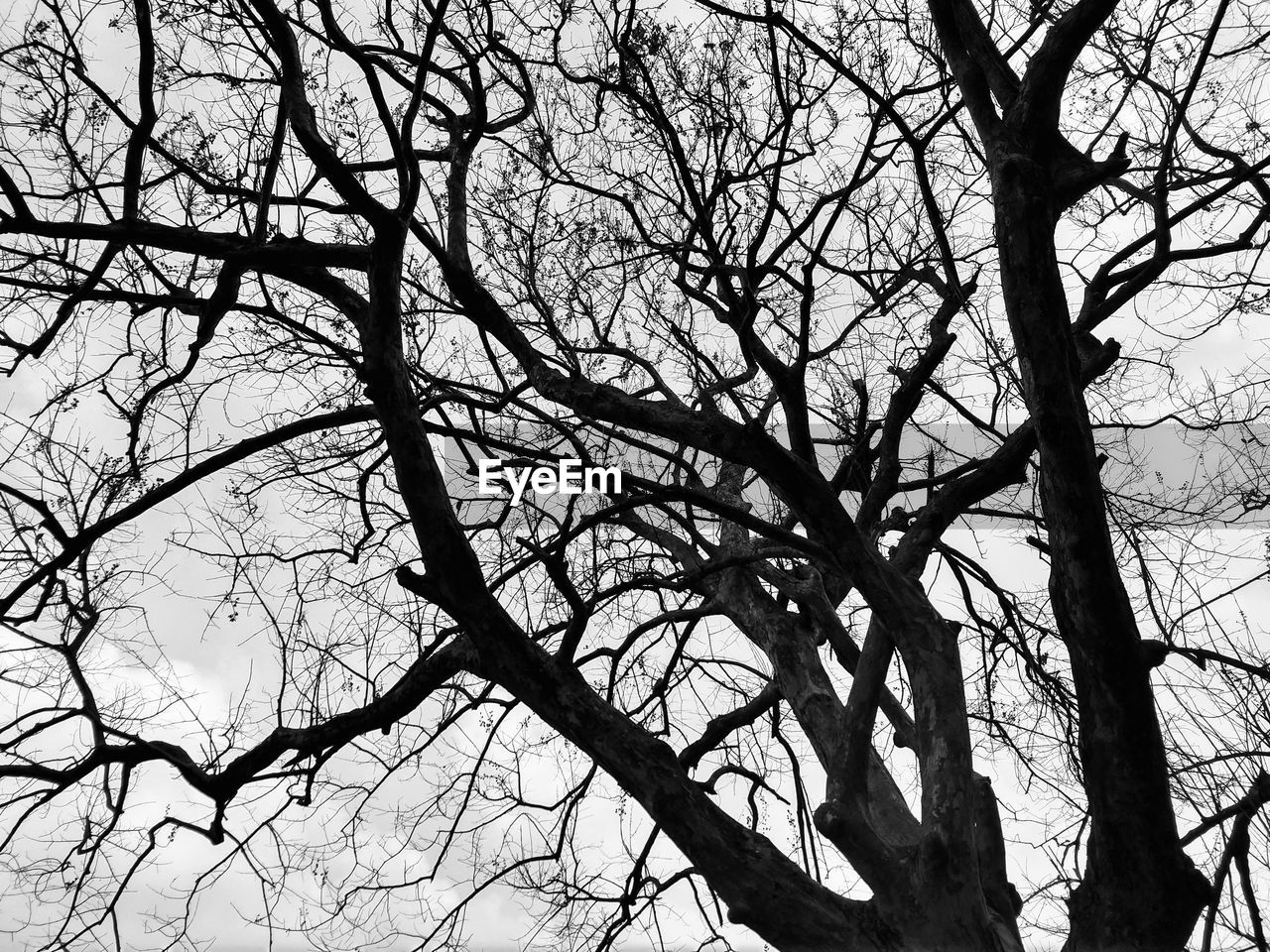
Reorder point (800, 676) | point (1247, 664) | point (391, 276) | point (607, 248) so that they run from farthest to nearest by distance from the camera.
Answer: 1. point (607, 248)
2. point (800, 676)
3. point (1247, 664)
4. point (391, 276)

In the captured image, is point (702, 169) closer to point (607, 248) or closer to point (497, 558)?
point (607, 248)

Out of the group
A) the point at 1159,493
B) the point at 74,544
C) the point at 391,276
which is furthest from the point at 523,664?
the point at 1159,493

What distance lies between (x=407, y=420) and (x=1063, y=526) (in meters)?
2.18

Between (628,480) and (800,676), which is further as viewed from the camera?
(800,676)

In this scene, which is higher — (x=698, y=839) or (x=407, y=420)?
(x=407, y=420)

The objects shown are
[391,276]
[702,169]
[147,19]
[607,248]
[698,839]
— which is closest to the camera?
[698,839]

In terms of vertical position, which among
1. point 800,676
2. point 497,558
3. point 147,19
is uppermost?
point 147,19

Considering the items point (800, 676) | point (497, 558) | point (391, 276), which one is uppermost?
point (497, 558)

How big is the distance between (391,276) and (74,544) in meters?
1.61

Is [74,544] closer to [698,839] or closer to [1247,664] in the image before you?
[698,839]

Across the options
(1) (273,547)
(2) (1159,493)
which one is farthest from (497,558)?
(2) (1159,493)

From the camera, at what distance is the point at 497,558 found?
5.62m

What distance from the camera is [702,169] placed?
5.39 metres

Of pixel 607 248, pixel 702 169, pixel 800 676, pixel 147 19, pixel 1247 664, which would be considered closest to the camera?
pixel 147 19
